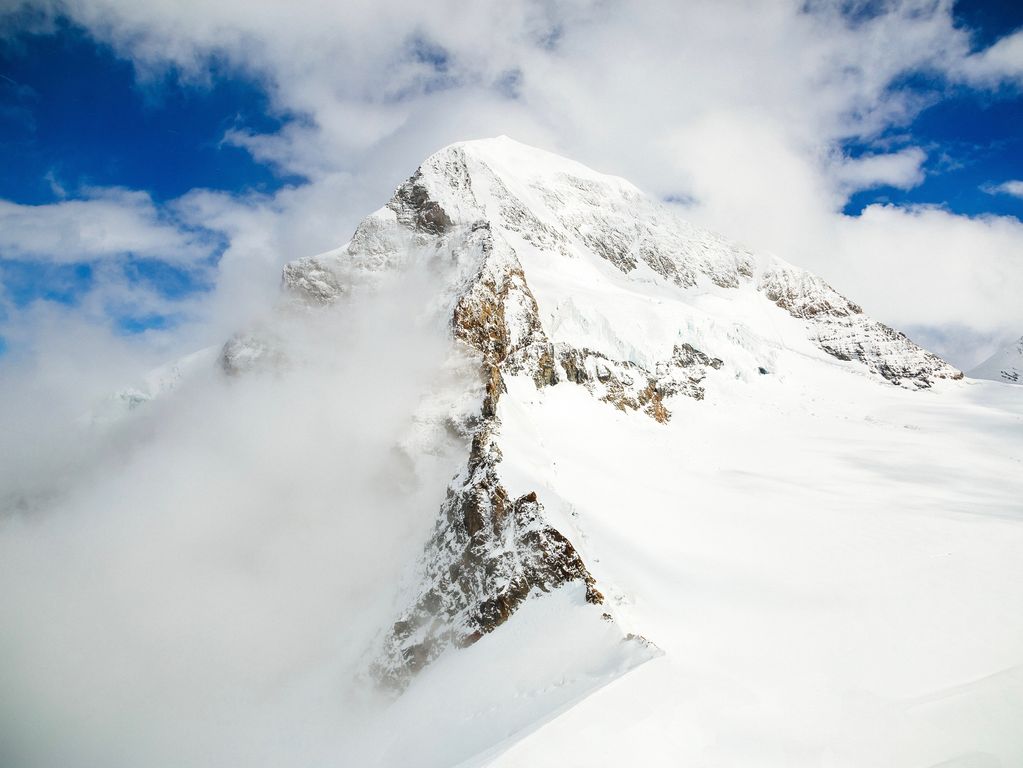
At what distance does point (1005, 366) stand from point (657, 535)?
13516cm

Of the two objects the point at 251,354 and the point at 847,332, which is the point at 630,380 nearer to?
the point at 251,354

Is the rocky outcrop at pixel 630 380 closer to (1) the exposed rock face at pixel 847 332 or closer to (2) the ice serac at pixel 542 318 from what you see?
(2) the ice serac at pixel 542 318

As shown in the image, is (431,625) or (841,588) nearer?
(841,588)

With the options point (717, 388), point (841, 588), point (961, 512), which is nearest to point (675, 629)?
point (841, 588)

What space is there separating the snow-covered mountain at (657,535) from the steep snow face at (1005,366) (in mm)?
62216

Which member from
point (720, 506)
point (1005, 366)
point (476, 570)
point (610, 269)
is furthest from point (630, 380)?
point (1005, 366)

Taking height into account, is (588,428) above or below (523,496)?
above

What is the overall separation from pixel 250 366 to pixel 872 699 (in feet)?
158

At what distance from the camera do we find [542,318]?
47750 millimetres

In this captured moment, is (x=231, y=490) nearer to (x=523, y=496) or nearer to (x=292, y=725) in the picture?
(x=292, y=725)

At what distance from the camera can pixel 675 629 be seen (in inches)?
645

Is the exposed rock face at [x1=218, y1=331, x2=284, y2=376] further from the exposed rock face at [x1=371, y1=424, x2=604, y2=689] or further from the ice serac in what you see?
the exposed rock face at [x1=371, y1=424, x2=604, y2=689]

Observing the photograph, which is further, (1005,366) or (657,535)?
(1005,366)

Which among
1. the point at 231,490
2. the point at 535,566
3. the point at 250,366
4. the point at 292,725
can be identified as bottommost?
the point at 292,725
